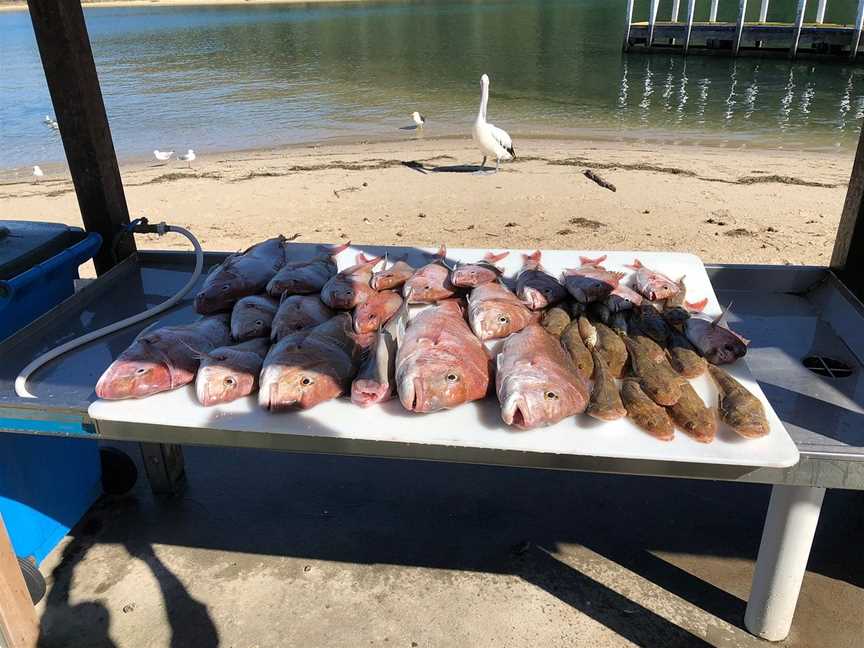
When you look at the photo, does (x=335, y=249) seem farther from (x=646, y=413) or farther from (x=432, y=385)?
(x=646, y=413)

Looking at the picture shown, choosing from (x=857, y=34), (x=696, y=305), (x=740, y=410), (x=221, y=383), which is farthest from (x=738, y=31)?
(x=221, y=383)

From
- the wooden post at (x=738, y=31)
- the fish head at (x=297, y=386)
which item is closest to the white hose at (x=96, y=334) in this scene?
the fish head at (x=297, y=386)

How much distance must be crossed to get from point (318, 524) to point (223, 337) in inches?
52.3

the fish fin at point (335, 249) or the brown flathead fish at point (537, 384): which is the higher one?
the brown flathead fish at point (537, 384)

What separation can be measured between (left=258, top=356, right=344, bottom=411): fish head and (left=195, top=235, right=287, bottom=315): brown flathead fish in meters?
0.87

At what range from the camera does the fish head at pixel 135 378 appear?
2.42m

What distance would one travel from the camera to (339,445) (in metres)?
2.24

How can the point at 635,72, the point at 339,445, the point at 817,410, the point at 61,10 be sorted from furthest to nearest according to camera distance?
the point at 635,72 → the point at 61,10 → the point at 817,410 → the point at 339,445

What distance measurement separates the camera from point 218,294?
10.5ft

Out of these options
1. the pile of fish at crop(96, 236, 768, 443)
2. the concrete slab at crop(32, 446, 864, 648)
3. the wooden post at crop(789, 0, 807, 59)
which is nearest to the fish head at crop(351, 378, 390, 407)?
the pile of fish at crop(96, 236, 768, 443)

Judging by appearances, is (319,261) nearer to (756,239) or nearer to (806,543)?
(806,543)

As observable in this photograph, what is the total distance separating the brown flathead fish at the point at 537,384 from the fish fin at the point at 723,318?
0.76 m

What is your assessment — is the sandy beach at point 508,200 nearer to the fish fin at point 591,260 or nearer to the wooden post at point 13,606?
the fish fin at point 591,260

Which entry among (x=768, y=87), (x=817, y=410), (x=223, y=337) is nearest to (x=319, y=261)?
(x=223, y=337)
